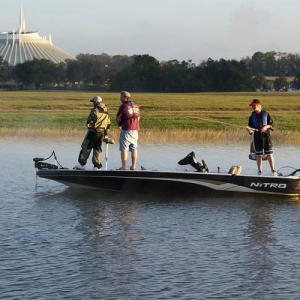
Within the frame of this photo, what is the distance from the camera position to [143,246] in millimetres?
12500

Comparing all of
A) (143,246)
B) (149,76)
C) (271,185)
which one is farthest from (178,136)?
(149,76)

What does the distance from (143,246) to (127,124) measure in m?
5.44

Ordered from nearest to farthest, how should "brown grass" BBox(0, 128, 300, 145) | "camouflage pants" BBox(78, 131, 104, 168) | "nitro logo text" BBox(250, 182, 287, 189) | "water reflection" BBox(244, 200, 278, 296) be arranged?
"water reflection" BBox(244, 200, 278, 296) → "nitro logo text" BBox(250, 182, 287, 189) → "camouflage pants" BBox(78, 131, 104, 168) → "brown grass" BBox(0, 128, 300, 145)

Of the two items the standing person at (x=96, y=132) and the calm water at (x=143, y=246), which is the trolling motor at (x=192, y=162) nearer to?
the calm water at (x=143, y=246)

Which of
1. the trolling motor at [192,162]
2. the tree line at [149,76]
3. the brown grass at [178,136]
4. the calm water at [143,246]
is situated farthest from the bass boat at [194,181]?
the tree line at [149,76]

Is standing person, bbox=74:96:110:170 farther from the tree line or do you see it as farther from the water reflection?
the tree line

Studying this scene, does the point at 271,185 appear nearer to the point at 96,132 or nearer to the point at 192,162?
the point at 192,162

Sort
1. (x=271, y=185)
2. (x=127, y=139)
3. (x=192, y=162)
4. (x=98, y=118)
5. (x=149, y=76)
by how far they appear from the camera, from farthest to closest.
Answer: (x=149, y=76)
(x=98, y=118)
(x=127, y=139)
(x=192, y=162)
(x=271, y=185)

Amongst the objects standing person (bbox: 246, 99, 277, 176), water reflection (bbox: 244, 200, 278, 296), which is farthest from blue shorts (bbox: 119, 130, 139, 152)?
water reflection (bbox: 244, 200, 278, 296)

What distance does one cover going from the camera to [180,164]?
17.3 metres

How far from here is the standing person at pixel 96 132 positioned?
18.0 meters

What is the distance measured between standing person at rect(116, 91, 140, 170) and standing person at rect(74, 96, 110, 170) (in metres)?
0.50

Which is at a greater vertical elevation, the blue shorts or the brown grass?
the blue shorts

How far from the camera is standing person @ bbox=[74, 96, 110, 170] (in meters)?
18.0
